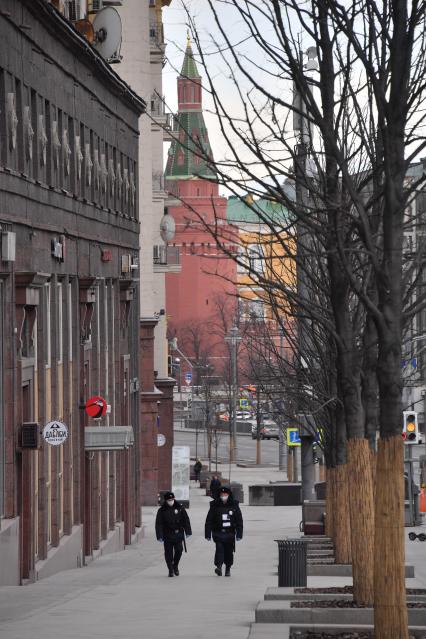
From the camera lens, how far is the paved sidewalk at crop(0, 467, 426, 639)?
52.0ft

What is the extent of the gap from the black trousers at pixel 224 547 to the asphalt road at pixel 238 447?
7037cm

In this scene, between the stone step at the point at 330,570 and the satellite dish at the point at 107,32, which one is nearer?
the stone step at the point at 330,570

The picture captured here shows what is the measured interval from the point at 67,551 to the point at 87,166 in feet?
28.8

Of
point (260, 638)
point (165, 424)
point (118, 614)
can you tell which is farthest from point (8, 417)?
point (165, 424)

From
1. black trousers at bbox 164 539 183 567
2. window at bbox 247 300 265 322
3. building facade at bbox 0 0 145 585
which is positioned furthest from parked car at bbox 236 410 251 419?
black trousers at bbox 164 539 183 567

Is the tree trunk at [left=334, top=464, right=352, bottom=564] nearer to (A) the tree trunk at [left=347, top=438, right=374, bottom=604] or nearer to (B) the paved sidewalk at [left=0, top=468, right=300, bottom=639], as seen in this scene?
(B) the paved sidewalk at [left=0, top=468, right=300, bottom=639]

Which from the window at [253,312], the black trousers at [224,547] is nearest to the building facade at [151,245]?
the window at [253,312]

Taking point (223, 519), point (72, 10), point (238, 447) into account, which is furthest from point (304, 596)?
point (238, 447)

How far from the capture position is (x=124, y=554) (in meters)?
37.1

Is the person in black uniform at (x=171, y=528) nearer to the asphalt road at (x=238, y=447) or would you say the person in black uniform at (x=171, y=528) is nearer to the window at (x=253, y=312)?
the window at (x=253, y=312)

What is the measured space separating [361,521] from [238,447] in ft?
308

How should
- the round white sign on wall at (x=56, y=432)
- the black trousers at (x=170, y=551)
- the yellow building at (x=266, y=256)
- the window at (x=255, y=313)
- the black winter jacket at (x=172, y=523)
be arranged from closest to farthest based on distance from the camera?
1. the yellow building at (x=266, y=256)
2. the black trousers at (x=170, y=551)
3. the black winter jacket at (x=172, y=523)
4. the round white sign on wall at (x=56, y=432)
5. the window at (x=255, y=313)

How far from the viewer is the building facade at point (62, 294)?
2528 cm

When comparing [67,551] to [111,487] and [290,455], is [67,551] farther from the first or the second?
[290,455]
